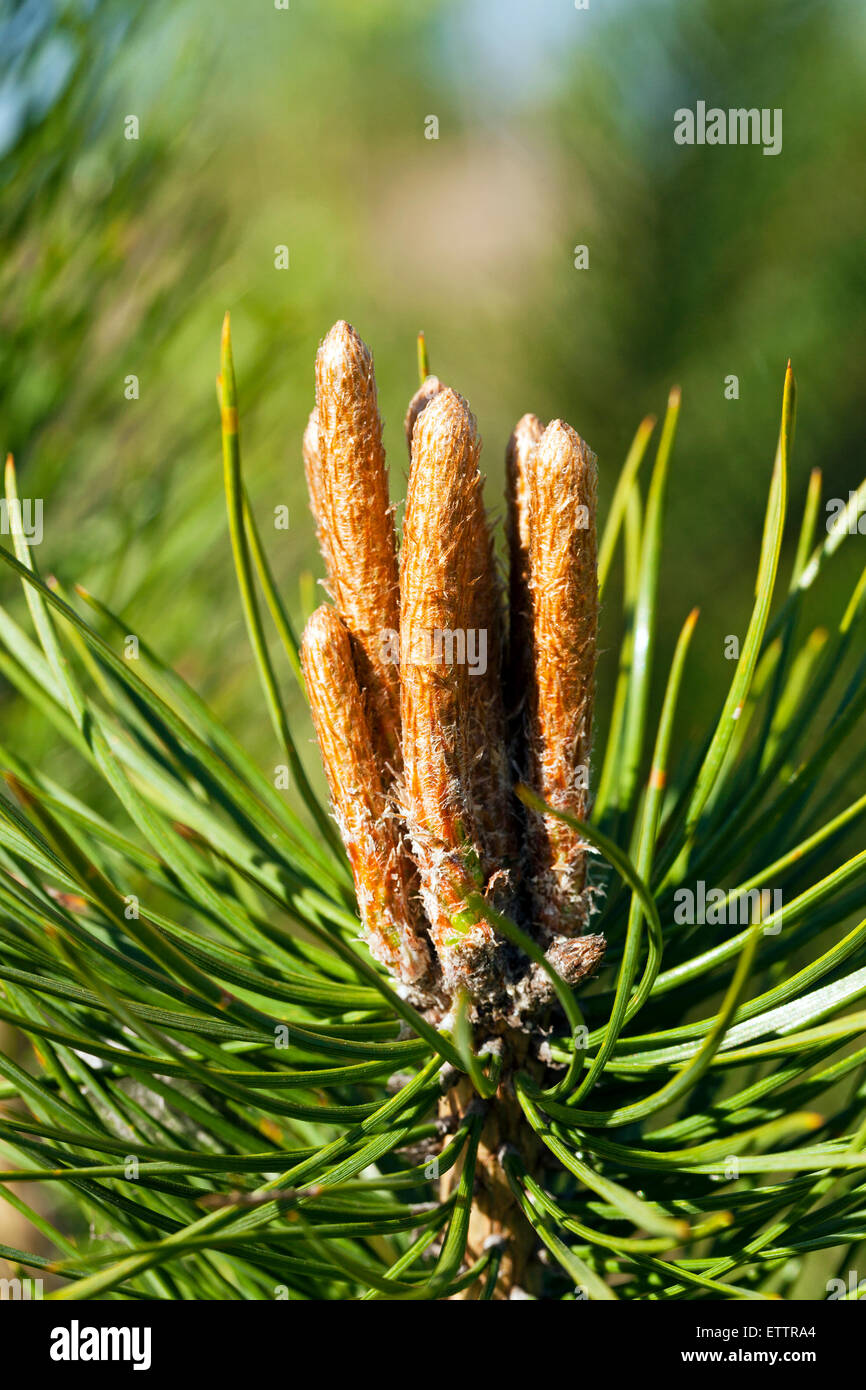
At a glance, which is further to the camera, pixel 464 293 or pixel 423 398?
pixel 464 293

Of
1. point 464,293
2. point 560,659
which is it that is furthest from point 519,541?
point 464,293

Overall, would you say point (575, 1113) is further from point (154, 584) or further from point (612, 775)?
point (154, 584)

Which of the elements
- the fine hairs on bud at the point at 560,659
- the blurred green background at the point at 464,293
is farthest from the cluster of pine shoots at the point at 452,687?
the blurred green background at the point at 464,293

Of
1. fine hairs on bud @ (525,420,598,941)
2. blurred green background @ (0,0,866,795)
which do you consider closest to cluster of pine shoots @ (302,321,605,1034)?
fine hairs on bud @ (525,420,598,941)

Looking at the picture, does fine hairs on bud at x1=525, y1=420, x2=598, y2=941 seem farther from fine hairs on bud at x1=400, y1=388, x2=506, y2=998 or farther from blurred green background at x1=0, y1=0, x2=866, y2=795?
blurred green background at x1=0, y1=0, x2=866, y2=795

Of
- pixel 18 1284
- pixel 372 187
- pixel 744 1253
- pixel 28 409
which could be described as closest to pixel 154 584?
pixel 28 409

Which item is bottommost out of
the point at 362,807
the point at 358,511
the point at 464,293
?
the point at 362,807

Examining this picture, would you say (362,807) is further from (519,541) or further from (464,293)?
(464,293)

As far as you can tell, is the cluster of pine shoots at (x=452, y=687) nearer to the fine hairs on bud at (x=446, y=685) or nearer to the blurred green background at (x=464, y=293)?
the fine hairs on bud at (x=446, y=685)

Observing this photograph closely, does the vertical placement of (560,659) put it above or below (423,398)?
below
